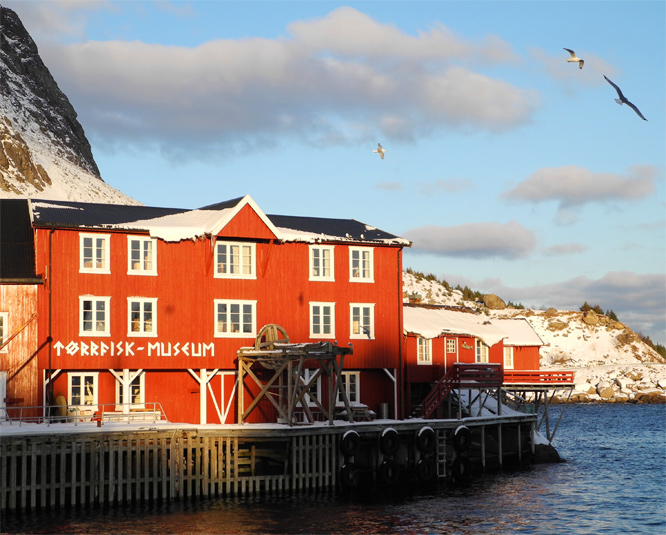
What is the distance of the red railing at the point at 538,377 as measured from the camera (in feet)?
189

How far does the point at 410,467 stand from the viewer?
48062 mm

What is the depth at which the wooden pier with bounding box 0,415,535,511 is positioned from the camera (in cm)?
3769

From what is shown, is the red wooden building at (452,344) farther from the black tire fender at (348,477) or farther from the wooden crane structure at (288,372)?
the black tire fender at (348,477)

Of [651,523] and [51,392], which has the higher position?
[51,392]

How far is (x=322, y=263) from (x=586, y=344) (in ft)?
344

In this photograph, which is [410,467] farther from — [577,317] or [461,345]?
[577,317]

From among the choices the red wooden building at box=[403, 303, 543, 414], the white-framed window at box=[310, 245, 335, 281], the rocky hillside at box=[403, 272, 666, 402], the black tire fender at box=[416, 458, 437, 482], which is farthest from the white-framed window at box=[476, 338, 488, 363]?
the rocky hillside at box=[403, 272, 666, 402]

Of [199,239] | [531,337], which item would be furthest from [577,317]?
[199,239]

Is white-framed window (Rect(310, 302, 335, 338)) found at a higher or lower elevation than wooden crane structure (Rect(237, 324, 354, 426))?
higher

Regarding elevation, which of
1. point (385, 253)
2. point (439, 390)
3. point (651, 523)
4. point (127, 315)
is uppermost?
point (385, 253)

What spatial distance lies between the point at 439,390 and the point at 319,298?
870cm

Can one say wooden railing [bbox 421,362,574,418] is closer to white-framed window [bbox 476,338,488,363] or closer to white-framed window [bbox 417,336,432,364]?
white-framed window [bbox 417,336,432,364]

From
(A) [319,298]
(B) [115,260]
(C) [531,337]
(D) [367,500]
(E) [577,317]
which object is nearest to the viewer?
(D) [367,500]

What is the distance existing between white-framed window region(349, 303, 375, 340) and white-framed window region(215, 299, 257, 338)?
576 centimetres
